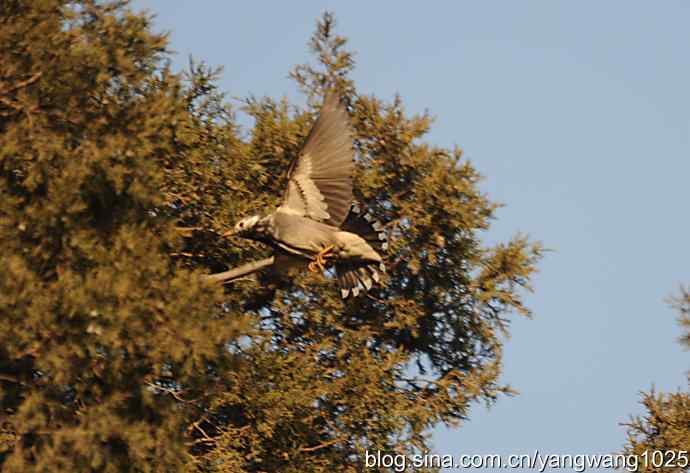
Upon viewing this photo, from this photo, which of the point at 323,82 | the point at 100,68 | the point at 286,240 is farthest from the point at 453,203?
the point at 100,68

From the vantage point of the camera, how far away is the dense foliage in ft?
38.8

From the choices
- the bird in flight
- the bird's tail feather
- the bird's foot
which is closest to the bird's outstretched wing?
the bird in flight

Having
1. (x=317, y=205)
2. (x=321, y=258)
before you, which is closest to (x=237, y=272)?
(x=321, y=258)

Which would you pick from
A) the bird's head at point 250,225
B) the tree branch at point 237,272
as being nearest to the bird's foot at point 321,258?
the tree branch at point 237,272

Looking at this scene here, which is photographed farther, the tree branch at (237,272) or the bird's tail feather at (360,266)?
the bird's tail feather at (360,266)

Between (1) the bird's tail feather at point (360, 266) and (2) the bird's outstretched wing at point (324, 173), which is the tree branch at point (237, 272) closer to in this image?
(2) the bird's outstretched wing at point (324, 173)

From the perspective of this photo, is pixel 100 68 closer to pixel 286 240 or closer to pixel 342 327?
pixel 286 240

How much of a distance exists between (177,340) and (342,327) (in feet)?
17.1

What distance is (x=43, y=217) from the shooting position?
12156 millimetres

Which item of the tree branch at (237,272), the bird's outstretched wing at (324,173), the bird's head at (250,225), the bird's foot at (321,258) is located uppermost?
the bird's outstretched wing at (324,173)

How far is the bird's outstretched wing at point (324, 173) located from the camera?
13516 millimetres

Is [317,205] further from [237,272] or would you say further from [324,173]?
[237,272]

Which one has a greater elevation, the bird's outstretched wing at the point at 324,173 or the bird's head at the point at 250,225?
the bird's outstretched wing at the point at 324,173

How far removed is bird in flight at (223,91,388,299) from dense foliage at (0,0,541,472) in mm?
795
